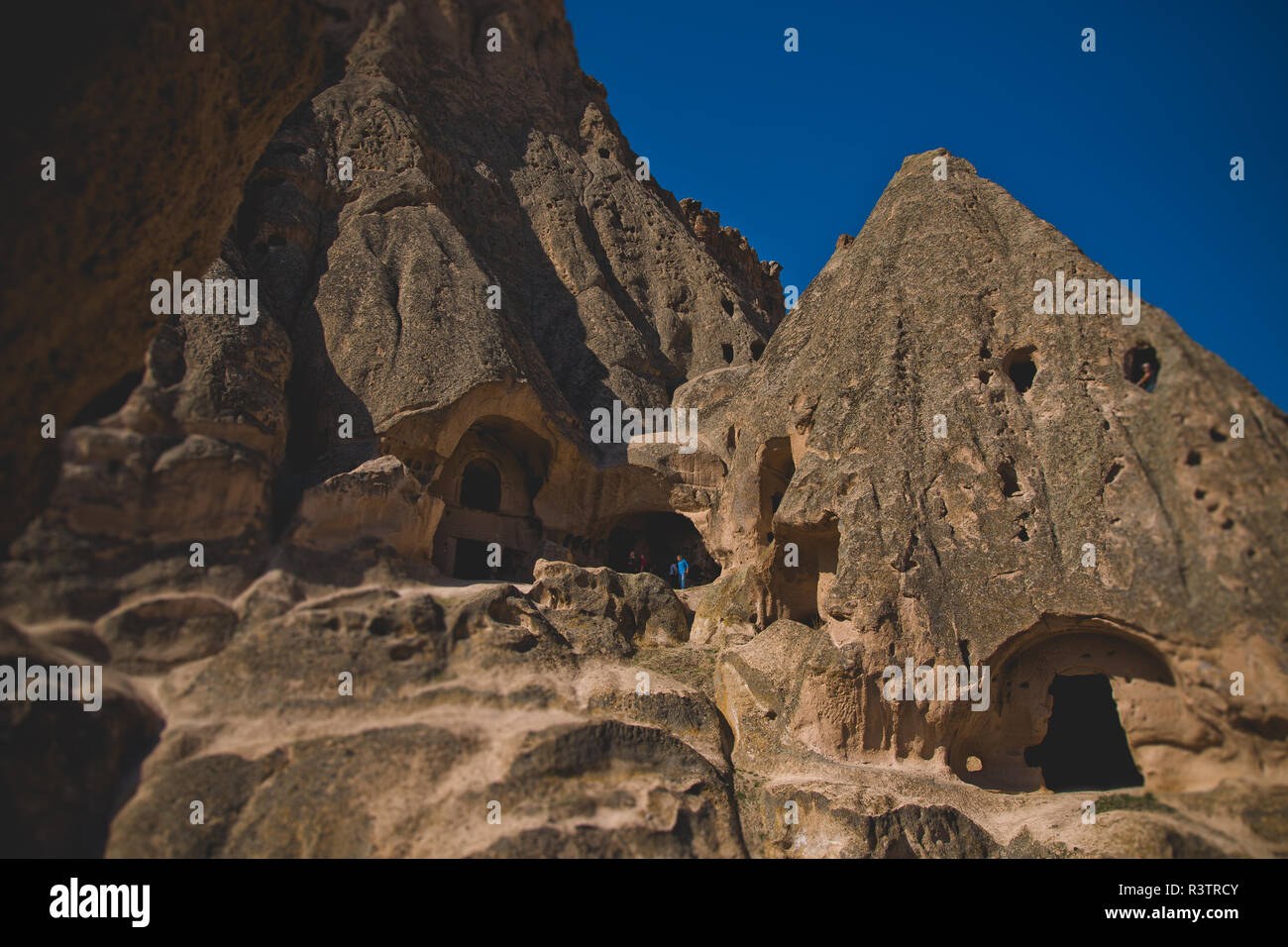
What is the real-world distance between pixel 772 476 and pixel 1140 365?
5374 millimetres

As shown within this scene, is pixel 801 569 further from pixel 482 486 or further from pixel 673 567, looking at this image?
pixel 482 486

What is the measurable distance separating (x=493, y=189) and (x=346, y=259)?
5.64 m

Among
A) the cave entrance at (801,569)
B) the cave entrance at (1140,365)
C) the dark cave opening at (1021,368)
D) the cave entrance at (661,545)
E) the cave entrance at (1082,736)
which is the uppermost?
the dark cave opening at (1021,368)

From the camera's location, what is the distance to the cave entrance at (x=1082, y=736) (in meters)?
12.0

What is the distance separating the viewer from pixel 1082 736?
12.4m

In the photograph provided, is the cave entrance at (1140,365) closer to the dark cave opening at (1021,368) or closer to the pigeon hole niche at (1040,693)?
the dark cave opening at (1021,368)

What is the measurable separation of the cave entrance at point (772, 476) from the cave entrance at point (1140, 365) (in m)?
4.59

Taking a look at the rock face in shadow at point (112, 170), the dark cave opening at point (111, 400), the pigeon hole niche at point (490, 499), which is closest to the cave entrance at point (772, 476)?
the pigeon hole niche at point (490, 499)

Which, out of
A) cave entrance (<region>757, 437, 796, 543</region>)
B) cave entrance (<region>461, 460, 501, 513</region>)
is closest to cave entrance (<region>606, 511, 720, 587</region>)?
cave entrance (<region>461, 460, 501, 513</region>)

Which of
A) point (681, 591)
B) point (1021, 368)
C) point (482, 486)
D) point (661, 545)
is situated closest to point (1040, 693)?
point (1021, 368)

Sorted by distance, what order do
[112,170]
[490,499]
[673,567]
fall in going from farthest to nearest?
1. [673,567]
2. [490,499]
3. [112,170]

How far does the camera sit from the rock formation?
27.5 feet

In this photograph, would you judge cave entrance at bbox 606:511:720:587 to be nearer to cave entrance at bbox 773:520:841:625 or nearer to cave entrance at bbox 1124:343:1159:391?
cave entrance at bbox 773:520:841:625

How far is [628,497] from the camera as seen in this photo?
1611cm
